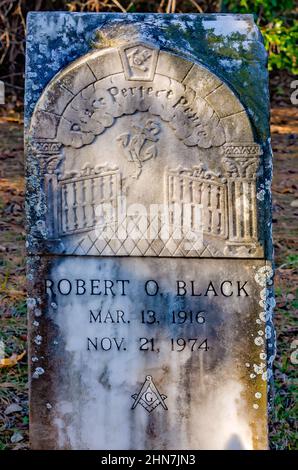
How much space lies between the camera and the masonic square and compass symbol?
381 centimetres

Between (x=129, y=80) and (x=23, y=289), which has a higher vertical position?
(x=129, y=80)

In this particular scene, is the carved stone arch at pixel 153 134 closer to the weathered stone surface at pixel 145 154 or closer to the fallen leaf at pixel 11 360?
the weathered stone surface at pixel 145 154

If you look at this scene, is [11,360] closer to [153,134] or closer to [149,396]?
[149,396]

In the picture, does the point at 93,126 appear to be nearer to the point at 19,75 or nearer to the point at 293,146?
the point at 293,146

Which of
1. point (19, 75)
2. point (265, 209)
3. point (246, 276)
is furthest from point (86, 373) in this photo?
point (19, 75)

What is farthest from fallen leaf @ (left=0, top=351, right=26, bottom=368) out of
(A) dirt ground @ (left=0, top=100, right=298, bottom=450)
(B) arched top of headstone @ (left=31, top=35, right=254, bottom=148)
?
(B) arched top of headstone @ (left=31, top=35, right=254, bottom=148)

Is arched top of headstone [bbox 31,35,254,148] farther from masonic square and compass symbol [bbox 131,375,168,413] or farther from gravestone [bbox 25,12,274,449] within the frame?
masonic square and compass symbol [bbox 131,375,168,413]

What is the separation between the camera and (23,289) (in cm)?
611

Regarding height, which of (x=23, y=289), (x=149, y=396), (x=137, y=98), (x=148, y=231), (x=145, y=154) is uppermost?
(x=137, y=98)

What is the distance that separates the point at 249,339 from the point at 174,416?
0.48 meters

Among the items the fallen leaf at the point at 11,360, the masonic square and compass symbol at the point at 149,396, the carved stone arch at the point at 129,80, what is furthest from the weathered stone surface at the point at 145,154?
the fallen leaf at the point at 11,360

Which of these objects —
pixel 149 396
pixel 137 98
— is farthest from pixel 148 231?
pixel 149 396

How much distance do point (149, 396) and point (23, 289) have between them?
2.49 meters

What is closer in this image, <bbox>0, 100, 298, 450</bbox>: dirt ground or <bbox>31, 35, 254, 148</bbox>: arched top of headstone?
<bbox>31, 35, 254, 148</bbox>: arched top of headstone
